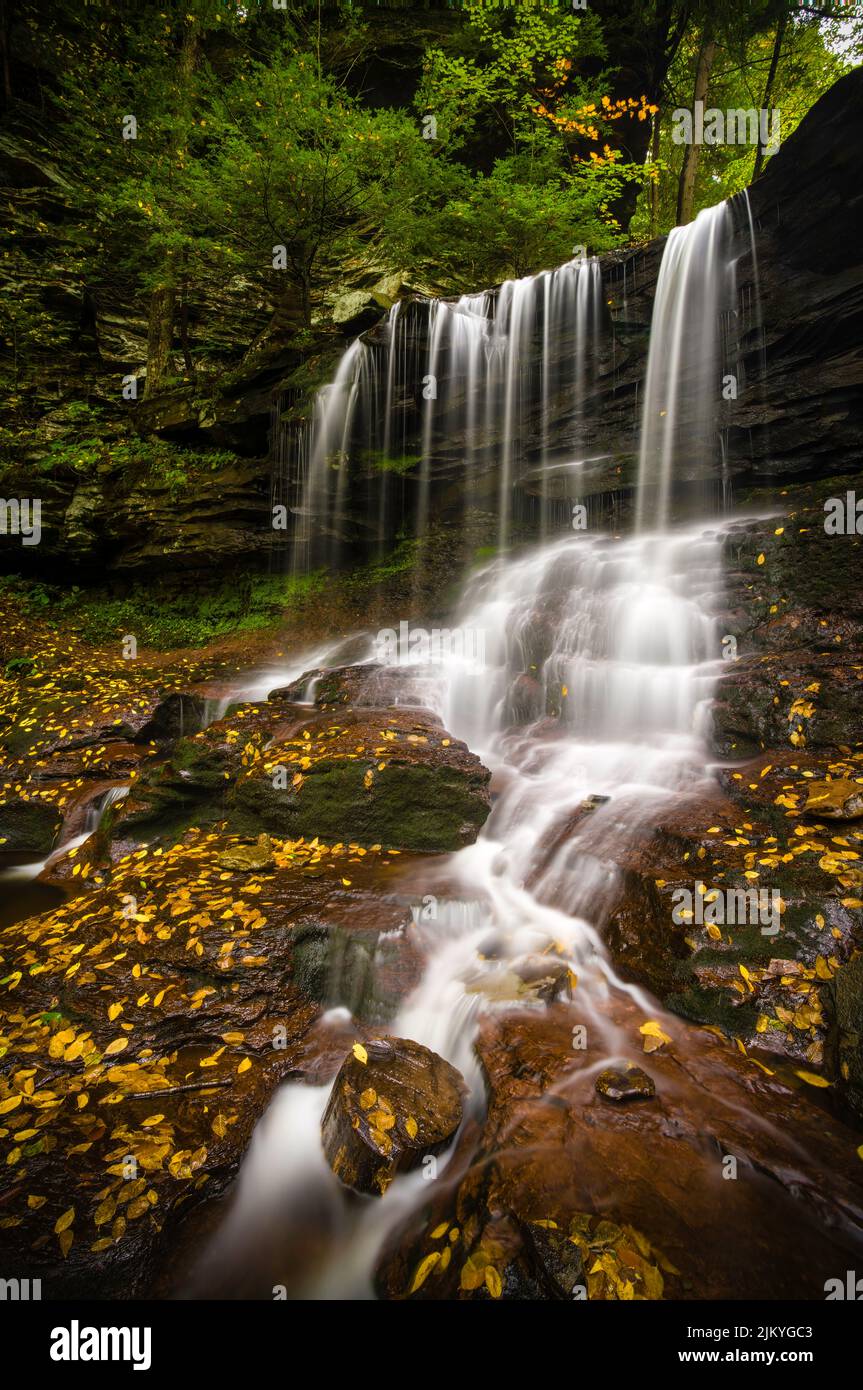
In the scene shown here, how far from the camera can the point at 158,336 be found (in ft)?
46.9

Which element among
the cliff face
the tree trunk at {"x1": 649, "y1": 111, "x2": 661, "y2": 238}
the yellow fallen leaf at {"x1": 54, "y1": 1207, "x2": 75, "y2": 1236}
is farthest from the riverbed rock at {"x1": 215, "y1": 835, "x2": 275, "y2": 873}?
the tree trunk at {"x1": 649, "y1": 111, "x2": 661, "y2": 238}

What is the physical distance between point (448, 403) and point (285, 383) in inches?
151

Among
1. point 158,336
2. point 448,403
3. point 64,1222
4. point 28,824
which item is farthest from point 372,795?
point 158,336

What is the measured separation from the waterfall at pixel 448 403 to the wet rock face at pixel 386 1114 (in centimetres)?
1048

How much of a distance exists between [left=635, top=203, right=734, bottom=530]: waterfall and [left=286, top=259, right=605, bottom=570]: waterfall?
4.43 feet

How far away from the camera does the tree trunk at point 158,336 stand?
1424 cm

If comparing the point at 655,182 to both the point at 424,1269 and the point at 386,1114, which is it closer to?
the point at 386,1114

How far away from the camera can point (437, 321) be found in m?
11.5

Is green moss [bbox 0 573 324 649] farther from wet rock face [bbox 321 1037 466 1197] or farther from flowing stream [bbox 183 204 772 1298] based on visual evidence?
wet rock face [bbox 321 1037 466 1197]

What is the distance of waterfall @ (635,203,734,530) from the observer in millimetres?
9586

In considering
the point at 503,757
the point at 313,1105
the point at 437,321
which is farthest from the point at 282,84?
the point at 313,1105

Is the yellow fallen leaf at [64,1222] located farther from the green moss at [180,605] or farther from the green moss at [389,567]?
the green moss at [389,567]
